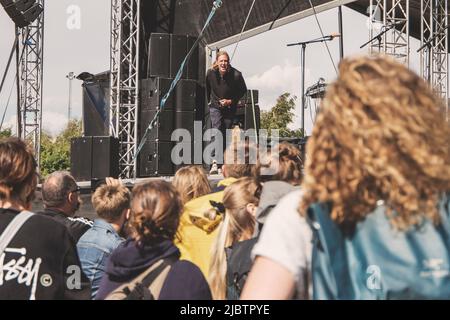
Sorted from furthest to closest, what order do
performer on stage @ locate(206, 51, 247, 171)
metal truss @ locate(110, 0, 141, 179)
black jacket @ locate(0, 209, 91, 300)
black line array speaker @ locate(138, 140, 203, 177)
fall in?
metal truss @ locate(110, 0, 141, 179) → black line array speaker @ locate(138, 140, 203, 177) → performer on stage @ locate(206, 51, 247, 171) → black jacket @ locate(0, 209, 91, 300)

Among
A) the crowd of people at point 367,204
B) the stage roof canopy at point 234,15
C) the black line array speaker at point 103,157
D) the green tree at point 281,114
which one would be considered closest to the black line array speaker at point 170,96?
the stage roof canopy at point 234,15

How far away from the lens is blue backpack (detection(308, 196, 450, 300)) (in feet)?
3.69

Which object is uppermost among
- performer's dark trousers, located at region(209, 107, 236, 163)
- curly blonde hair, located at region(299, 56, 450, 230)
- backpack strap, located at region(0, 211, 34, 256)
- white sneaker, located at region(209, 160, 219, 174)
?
performer's dark trousers, located at region(209, 107, 236, 163)

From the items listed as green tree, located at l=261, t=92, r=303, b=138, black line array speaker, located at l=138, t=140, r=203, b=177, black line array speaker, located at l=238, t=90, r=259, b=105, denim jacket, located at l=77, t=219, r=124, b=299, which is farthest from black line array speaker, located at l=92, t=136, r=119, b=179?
green tree, located at l=261, t=92, r=303, b=138

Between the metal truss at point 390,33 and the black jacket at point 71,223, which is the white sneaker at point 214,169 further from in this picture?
the black jacket at point 71,223

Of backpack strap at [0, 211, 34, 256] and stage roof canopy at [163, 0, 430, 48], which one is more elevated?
stage roof canopy at [163, 0, 430, 48]

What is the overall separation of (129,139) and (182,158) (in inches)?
35.9

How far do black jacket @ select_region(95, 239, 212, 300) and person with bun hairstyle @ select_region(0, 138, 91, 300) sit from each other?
0.60ft

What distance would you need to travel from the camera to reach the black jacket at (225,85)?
24.8 feet

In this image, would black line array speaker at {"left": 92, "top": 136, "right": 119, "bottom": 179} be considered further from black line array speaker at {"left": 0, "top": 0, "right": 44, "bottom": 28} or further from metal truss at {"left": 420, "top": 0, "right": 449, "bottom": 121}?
metal truss at {"left": 420, "top": 0, "right": 449, "bottom": 121}

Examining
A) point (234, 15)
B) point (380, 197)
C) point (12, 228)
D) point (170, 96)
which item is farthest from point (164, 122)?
point (380, 197)

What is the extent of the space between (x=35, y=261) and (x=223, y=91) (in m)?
5.80
